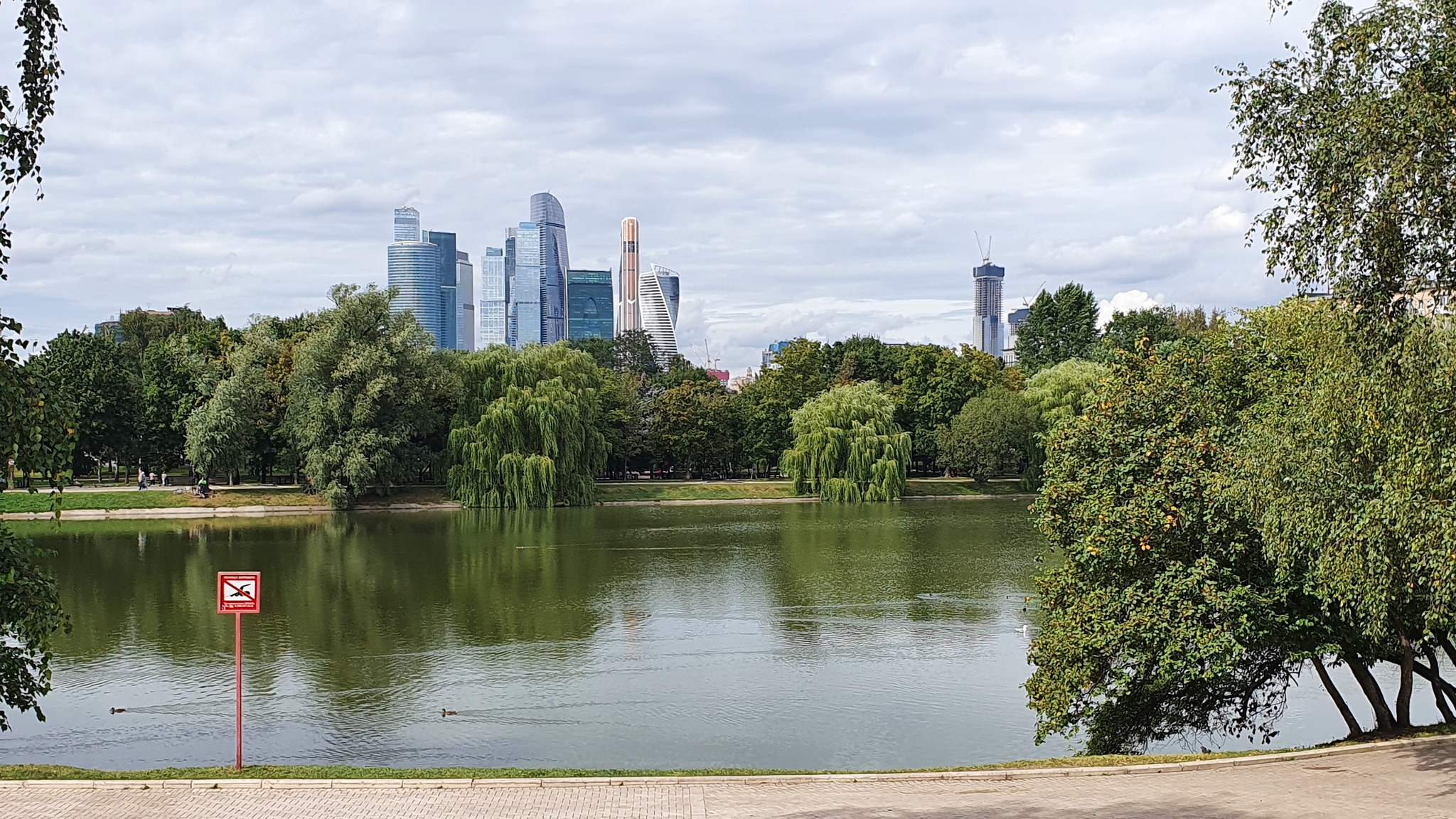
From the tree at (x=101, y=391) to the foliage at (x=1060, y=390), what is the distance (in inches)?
1828

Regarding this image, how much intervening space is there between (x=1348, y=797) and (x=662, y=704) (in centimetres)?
1061

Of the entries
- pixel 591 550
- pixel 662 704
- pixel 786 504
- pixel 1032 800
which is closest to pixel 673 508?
pixel 786 504

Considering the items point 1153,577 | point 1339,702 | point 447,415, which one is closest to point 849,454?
point 447,415

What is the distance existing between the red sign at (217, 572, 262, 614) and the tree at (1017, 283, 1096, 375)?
7869cm

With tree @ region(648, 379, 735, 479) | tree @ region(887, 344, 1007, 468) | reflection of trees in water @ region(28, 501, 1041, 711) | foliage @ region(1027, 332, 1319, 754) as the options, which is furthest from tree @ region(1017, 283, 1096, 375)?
foliage @ region(1027, 332, 1319, 754)

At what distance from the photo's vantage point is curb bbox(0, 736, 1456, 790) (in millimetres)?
10633

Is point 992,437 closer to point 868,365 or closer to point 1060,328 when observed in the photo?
point 868,365

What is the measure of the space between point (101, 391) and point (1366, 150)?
59927 millimetres

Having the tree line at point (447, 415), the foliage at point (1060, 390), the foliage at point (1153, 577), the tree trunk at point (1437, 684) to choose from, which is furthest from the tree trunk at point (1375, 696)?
the foliage at point (1060, 390)

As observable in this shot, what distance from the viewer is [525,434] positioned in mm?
55438

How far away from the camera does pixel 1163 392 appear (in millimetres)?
14688

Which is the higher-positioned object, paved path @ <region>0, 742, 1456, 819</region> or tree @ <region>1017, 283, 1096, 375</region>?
tree @ <region>1017, 283, 1096, 375</region>

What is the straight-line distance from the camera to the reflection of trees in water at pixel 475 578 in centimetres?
2339

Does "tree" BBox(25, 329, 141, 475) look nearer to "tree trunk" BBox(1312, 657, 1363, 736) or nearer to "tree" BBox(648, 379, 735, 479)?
"tree" BBox(648, 379, 735, 479)
